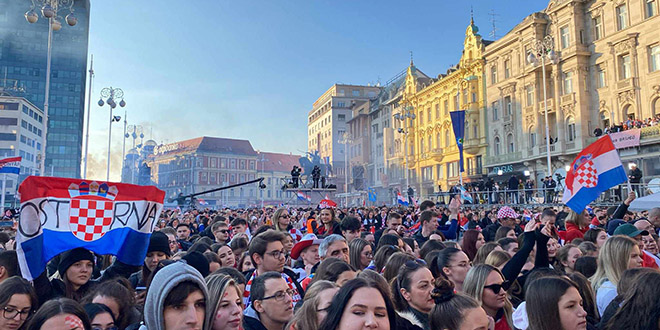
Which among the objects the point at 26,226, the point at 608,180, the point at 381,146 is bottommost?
the point at 26,226

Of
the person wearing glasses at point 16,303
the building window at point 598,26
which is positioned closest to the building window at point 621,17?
the building window at point 598,26

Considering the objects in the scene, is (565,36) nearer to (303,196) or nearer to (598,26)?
(598,26)

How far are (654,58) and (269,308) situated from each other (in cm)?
3438

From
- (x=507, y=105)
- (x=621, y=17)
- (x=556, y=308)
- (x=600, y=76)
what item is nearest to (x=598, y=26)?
(x=621, y=17)

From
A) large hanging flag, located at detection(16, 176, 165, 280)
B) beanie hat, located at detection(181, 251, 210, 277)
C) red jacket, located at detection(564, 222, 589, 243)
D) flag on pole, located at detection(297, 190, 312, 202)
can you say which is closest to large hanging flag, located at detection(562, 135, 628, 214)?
red jacket, located at detection(564, 222, 589, 243)

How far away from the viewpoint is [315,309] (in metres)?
3.05

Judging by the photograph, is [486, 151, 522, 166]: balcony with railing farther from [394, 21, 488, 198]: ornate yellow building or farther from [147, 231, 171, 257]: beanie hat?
[147, 231, 171, 257]: beanie hat

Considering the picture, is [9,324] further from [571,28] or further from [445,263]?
[571,28]

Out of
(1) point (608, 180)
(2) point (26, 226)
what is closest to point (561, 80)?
(1) point (608, 180)

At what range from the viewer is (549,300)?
3.46m

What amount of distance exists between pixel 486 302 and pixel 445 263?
98 cm

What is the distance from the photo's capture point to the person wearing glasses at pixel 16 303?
3574 millimetres

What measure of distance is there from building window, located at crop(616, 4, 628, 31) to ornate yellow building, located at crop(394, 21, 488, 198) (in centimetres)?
1413

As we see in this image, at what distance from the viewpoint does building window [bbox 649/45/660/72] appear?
29.4 m
